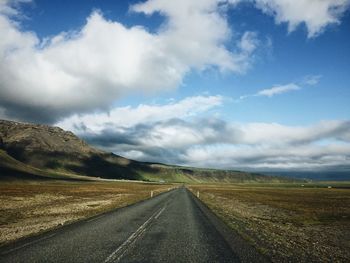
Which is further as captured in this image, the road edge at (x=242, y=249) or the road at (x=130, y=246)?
the road edge at (x=242, y=249)

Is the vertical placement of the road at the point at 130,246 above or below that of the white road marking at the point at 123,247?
below

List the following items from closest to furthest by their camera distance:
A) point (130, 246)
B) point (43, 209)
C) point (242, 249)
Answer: point (130, 246) → point (242, 249) → point (43, 209)

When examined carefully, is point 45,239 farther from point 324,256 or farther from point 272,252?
point 324,256

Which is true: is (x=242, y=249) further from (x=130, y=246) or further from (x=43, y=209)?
(x=43, y=209)

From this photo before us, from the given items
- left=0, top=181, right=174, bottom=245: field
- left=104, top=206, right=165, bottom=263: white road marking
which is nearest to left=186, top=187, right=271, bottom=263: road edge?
left=104, top=206, right=165, bottom=263: white road marking

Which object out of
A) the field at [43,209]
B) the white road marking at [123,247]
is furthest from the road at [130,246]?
the field at [43,209]

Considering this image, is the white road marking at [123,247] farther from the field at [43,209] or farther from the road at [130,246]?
the field at [43,209]

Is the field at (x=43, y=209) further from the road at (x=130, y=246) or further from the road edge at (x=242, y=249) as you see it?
the road edge at (x=242, y=249)

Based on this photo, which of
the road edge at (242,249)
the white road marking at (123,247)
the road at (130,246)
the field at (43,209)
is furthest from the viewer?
the field at (43,209)

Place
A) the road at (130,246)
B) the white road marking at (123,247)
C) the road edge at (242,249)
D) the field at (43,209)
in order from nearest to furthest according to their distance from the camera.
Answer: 1. the white road marking at (123,247)
2. the road at (130,246)
3. the road edge at (242,249)
4. the field at (43,209)

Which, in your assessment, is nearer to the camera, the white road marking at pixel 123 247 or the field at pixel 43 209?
the white road marking at pixel 123 247

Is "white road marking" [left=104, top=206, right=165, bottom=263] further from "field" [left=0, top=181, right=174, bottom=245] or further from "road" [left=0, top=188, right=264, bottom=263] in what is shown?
"field" [left=0, top=181, right=174, bottom=245]

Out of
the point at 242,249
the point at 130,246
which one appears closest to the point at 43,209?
the point at 130,246

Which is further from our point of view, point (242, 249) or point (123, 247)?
point (242, 249)
